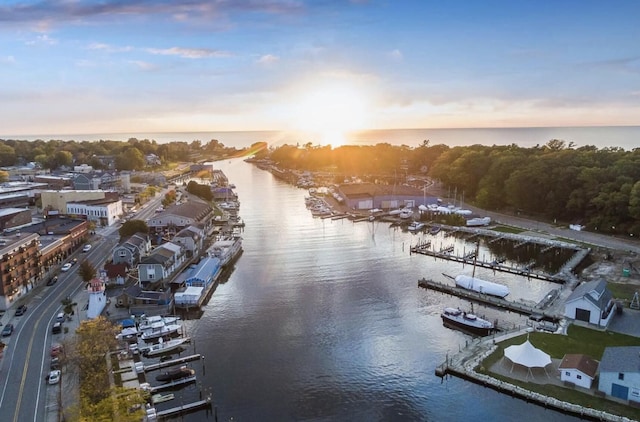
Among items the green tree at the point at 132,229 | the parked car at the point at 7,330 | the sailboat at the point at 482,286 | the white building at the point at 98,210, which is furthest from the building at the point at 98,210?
the sailboat at the point at 482,286

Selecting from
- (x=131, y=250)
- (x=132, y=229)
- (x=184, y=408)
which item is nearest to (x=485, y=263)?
(x=184, y=408)

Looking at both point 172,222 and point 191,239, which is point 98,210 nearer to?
point 172,222

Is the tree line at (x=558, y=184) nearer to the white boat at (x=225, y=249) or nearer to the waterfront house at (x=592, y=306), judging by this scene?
the waterfront house at (x=592, y=306)

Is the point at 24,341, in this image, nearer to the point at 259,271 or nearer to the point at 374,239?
the point at 259,271

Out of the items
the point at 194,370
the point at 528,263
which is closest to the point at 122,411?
the point at 194,370

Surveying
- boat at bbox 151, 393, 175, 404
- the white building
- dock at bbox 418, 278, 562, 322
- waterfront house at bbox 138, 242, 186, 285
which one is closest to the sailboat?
dock at bbox 418, 278, 562, 322

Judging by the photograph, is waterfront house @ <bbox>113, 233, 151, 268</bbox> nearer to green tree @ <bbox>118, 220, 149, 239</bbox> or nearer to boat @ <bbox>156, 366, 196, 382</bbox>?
green tree @ <bbox>118, 220, 149, 239</bbox>
